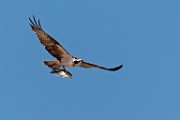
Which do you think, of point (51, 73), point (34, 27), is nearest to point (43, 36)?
point (34, 27)

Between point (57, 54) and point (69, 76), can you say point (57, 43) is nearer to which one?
point (57, 54)

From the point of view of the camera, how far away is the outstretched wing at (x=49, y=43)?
75.6ft

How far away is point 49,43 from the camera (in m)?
23.5

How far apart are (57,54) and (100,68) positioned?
2136 mm

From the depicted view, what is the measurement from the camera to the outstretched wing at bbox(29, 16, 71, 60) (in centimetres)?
2306

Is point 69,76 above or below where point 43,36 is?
below

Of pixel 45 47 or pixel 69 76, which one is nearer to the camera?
pixel 69 76

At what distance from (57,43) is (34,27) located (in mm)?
1161

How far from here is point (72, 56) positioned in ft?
77.3

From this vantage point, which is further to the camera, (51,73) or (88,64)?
(88,64)

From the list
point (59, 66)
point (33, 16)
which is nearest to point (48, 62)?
point (59, 66)

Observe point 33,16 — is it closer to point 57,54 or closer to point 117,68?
point 57,54

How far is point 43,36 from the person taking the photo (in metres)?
23.3

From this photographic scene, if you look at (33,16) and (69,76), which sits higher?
(33,16)
